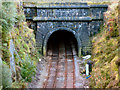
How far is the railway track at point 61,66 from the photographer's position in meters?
11.0

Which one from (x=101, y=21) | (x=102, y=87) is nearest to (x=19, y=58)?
(x=102, y=87)

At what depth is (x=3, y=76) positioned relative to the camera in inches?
273

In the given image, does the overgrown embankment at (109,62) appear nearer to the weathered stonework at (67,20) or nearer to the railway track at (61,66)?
the weathered stonework at (67,20)

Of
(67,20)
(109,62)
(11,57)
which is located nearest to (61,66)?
(67,20)

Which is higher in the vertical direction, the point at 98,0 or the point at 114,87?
the point at 98,0

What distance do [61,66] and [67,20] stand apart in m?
3.73

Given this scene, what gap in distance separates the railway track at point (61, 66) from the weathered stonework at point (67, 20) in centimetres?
116

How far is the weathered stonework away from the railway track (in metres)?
1.16

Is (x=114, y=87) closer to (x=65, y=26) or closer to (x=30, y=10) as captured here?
(x=65, y=26)

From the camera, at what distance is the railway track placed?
11.0 metres

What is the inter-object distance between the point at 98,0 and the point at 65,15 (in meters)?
3.15

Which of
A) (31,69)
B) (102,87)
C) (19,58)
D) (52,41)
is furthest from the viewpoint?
(52,41)

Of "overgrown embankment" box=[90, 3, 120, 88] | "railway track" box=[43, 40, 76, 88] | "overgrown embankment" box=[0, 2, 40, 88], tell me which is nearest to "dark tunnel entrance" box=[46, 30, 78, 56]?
"railway track" box=[43, 40, 76, 88]

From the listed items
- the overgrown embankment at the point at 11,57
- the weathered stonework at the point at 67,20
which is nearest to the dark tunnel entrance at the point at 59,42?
the weathered stonework at the point at 67,20
